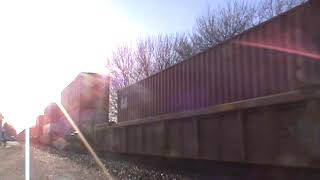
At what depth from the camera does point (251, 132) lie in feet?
25.7

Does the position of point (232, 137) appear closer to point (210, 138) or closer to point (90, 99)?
point (210, 138)

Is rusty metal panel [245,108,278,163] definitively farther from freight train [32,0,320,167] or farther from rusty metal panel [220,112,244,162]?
rusty metal panel [220,112,244,162]

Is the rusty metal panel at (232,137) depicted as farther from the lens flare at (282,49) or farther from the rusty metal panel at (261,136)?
the lens flare at (282,49)

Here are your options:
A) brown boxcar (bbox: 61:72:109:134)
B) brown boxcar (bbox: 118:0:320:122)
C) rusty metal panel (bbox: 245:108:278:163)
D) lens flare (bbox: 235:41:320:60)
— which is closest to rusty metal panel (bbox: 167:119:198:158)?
brown boxcar (bbox: 118:0:320:122)

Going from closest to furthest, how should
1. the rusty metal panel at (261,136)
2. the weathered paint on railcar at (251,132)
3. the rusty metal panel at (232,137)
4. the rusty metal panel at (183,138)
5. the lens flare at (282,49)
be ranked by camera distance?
1. the weathered paint on railcar at (251,132)
2. the rusty metal panel at (261,136)
3. the lens flare at (282,49)
4. the rusty metal panel at (232,137)
5. the rusty metal panel at (183,138)

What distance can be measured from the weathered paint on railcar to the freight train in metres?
0.01

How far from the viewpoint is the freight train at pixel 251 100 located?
6660 mm

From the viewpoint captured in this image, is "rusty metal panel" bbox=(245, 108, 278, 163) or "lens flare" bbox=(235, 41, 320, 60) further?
Answer: "lens flare" bbox=(235, 41, 320, 60)

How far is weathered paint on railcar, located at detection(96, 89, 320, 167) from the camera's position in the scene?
20.7ft

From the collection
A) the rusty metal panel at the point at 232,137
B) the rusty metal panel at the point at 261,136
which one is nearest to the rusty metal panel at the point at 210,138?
the rusty metal panel at the point at 232,137

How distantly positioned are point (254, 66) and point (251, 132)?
1.67m

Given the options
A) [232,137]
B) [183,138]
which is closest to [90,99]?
[183,138]

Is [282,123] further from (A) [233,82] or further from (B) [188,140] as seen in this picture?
(B) [188,140]

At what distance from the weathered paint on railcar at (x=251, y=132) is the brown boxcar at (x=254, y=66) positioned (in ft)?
1.41
